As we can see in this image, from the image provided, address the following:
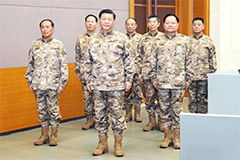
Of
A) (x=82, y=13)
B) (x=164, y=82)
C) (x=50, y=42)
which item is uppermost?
(x=82, y=13)

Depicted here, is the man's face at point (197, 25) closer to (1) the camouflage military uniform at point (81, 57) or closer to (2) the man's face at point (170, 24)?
(2) the man's face at point (170, 24)

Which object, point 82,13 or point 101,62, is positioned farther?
point 82,13

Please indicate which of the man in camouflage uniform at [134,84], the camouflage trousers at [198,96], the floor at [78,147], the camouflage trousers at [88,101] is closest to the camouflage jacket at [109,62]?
the floor at [78,147]

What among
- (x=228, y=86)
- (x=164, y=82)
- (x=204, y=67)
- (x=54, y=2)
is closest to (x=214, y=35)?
(x=204, y=67)

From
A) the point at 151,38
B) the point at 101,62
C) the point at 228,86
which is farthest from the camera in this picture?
the point at 151,38

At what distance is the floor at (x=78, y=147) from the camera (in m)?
5.99

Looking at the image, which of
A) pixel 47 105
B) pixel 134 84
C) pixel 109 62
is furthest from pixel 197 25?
pixel 47 105

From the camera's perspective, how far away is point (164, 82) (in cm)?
627

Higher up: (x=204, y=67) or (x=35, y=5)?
(x=35, y=5)

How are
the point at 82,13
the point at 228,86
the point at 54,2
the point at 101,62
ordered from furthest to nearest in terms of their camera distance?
the point at 82,13 < the point at 54,2 < the point at 101,62 < the point at 228,86

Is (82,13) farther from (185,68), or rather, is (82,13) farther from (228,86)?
(228,86)

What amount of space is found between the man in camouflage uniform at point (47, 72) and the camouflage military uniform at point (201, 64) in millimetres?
2420

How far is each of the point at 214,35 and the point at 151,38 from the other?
14.1ft

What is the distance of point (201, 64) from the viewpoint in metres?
7.73
